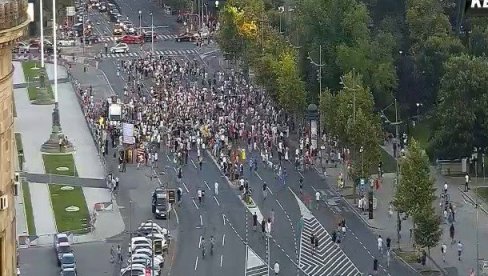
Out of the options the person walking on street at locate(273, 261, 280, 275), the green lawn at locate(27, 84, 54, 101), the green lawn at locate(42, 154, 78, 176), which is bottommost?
the person walking on street at locate(273, 261, 280, 275)

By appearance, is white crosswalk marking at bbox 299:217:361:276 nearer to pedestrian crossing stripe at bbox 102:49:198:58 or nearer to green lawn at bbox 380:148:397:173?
green lawn at bbox 380:148:397:173

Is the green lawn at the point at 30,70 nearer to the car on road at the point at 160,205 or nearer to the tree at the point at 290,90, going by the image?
the tree at the point at 290,90

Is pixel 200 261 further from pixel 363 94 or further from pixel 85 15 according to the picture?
pixel 85 15

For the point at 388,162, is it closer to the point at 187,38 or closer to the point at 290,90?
the point at 290,90

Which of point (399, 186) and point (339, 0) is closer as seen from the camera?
point (399, 186)

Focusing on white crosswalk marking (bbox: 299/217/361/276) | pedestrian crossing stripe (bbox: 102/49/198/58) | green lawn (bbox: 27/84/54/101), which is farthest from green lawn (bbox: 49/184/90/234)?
pedestrian crossing stripe (bbox: 102/49/198/58)

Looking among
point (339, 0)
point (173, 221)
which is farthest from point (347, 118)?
point (339, 0)

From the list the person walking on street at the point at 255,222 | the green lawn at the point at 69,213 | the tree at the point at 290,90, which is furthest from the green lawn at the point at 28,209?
the tree at the point at 290,90
